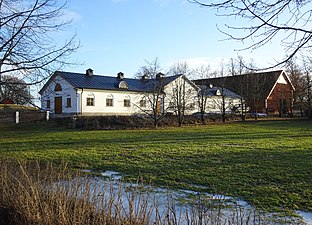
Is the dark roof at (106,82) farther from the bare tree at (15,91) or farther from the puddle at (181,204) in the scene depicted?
the puddle at (181,204)

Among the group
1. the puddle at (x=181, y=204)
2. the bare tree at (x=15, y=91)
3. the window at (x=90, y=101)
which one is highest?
the window at (x=90, y=101)

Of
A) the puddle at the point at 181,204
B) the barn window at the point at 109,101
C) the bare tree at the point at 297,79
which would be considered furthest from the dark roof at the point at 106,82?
the puddle at the point at 181,204

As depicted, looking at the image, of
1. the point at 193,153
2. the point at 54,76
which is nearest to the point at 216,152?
the point at 193,153

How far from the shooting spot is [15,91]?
7922 mm

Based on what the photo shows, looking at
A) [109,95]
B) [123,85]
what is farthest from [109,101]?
[123,85]

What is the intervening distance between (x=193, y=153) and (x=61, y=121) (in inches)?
787

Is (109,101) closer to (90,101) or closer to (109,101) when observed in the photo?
(109,101)

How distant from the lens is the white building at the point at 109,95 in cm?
3481

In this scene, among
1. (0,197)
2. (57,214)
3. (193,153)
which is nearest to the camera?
(57,214)

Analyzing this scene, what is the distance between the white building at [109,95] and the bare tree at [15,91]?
2287cm

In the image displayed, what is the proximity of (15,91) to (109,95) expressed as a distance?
29745 mm

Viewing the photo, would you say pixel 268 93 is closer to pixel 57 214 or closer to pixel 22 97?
pixel 22 97

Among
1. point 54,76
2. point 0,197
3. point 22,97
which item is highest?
point 54,76

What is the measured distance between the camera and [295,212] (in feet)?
16.9
